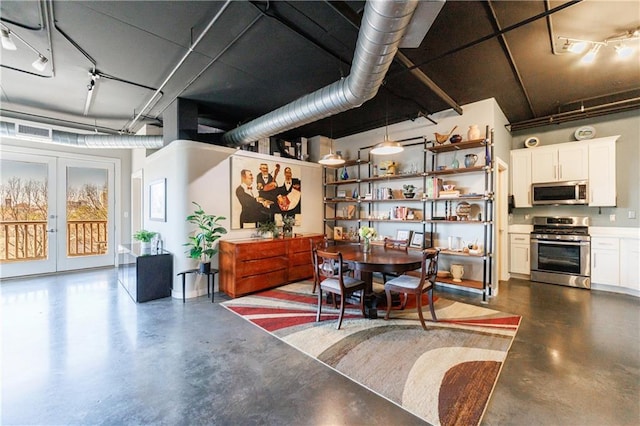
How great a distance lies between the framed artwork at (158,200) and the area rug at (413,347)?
201 cm

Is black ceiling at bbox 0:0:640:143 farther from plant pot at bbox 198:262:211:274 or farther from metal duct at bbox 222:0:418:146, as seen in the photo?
plant pot at bbox 198:262:211:274

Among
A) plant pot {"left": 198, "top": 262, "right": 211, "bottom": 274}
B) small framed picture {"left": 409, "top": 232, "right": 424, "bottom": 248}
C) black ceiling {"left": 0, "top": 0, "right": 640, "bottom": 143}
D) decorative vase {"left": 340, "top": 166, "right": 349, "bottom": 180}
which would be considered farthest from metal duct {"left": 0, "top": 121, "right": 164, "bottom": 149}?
small framed picture {"left": 409, "top": 232, "right": 424, "bottom": 248}

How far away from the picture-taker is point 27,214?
5.31 metres

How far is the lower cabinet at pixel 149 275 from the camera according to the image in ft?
13.0

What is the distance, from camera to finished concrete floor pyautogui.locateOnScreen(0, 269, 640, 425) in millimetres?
1769

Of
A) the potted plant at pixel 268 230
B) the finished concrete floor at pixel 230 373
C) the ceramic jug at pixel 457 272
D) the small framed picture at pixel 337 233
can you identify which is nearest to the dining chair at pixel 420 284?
the finished concrete floor at pixel 230 373

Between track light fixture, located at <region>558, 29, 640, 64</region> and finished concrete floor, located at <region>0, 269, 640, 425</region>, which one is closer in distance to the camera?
finished concrete floor, located at <region>0, 269, 640, 425</region>

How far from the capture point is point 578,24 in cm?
262

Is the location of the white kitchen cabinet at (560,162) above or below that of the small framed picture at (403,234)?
above

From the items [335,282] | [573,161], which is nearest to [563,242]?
[573,161]

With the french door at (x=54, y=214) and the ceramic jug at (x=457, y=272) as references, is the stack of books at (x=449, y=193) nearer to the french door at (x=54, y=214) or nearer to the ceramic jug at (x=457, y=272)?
the ceramic jug at (x=457, y=272)

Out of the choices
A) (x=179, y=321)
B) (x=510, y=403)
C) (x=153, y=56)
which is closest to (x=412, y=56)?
(x=153, y=56)

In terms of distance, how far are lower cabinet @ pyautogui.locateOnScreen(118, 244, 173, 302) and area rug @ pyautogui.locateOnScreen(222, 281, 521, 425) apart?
112 centimetres

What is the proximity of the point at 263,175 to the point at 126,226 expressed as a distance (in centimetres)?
392
